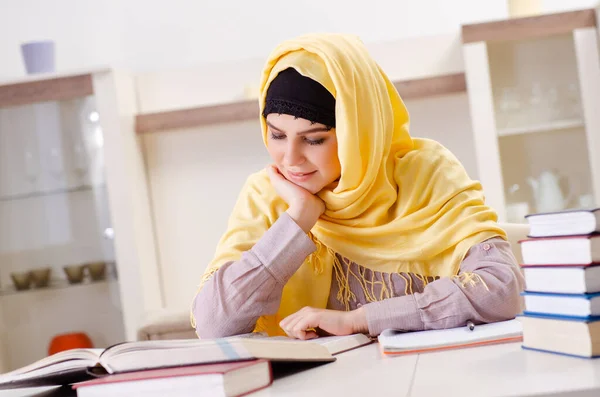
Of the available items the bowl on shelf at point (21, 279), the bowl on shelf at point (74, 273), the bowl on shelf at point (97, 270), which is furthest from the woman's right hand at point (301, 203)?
the bowl on shelf at point (21, 279)

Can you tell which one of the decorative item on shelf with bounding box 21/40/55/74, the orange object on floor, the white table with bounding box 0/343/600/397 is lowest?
the orange object on floor

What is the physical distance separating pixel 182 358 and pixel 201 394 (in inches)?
2.7

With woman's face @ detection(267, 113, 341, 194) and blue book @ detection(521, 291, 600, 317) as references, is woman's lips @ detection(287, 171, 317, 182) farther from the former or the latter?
blue book @ detection(521, 291, 600, 317)

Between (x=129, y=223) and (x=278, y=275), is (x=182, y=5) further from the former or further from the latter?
(x=278, y=275)

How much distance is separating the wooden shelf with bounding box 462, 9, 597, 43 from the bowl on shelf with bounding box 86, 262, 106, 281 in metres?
2.01

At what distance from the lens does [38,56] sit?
4074 mm

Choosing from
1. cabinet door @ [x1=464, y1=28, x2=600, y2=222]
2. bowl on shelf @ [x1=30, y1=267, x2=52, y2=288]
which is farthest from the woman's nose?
bowl on shelf @ [x1=30, y1=267, x2=52, y2=288]

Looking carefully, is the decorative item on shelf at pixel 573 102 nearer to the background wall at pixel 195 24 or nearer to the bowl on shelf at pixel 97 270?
the background wall at pixel 195 24

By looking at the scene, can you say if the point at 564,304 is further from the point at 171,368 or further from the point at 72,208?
the point at 72,208

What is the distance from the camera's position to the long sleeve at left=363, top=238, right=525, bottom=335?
152 cm

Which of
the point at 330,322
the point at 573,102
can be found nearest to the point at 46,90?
the point at 573,102

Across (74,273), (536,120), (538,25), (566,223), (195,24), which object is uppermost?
(195,24)

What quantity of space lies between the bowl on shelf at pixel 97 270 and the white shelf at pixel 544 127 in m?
1.96

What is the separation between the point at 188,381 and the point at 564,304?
0.47 metres
